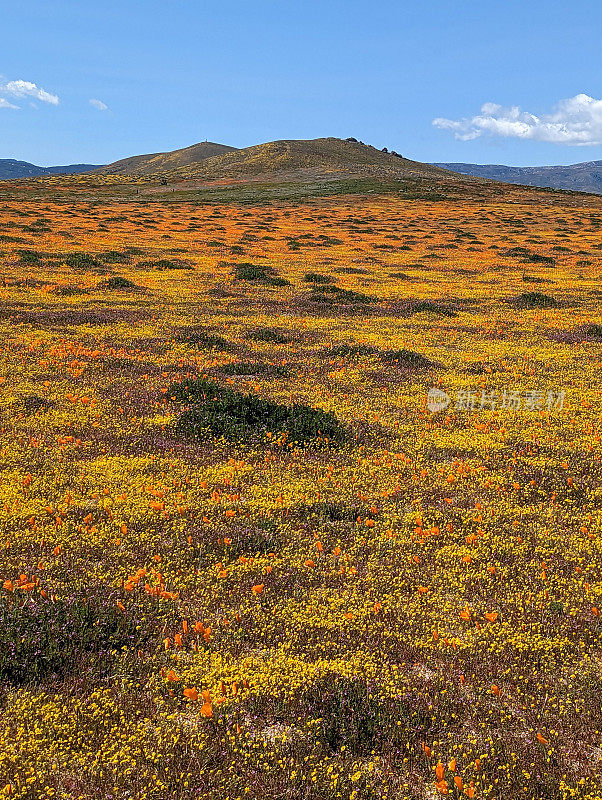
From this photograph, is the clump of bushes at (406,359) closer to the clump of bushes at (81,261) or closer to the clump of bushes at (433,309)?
the clump of bushes at (433,309)

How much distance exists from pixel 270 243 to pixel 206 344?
3239 centimetres

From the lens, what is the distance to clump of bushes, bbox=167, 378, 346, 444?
1035 centimetres

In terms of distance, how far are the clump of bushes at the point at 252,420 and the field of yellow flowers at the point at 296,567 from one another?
0.20 ft

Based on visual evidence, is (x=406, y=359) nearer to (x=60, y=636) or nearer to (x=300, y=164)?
(x=60, y=636)

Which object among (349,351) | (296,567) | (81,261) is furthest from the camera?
(81,261)

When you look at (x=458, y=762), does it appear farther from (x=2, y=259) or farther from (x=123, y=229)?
(x=123, y=229)

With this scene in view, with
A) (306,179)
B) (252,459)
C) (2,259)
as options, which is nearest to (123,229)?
(2,259)

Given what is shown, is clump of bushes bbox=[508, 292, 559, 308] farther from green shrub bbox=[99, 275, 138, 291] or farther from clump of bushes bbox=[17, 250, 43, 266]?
clump of bushes bbox=[17, 250, 43, 266]

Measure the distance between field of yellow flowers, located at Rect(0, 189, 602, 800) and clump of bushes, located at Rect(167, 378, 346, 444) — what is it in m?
0.06

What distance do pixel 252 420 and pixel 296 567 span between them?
449 centimetres

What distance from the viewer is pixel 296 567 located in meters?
6.76

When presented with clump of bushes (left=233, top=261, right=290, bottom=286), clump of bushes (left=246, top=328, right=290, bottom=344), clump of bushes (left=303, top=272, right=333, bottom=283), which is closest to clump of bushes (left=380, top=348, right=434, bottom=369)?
clump of bushes (left=246, top=328, right=290, bottom=344)

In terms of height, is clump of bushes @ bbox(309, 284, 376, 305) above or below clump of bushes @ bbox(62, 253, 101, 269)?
below

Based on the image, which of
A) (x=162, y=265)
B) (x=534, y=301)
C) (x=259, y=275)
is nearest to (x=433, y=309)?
(x=534, y=301)
